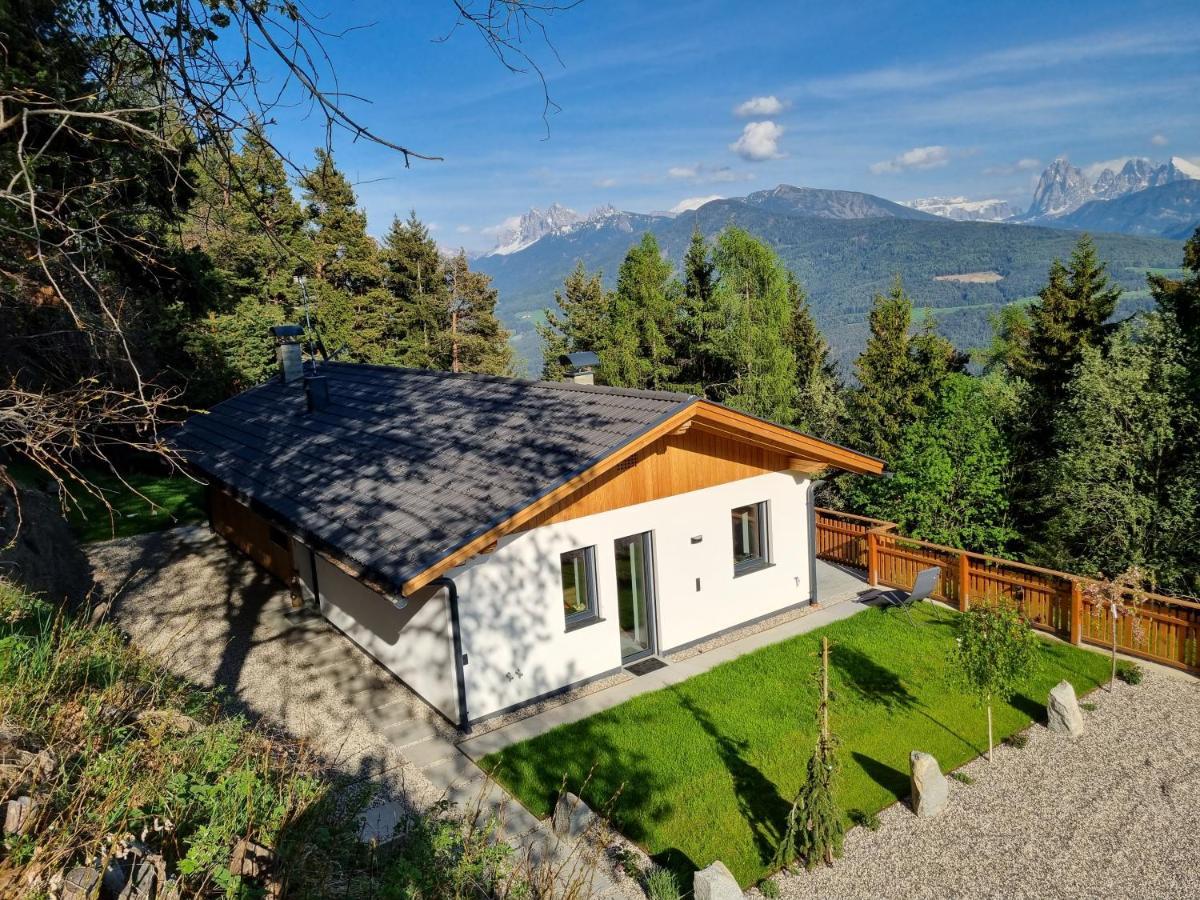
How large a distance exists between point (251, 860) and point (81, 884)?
0.90 meters

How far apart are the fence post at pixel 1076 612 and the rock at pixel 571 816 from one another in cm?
794

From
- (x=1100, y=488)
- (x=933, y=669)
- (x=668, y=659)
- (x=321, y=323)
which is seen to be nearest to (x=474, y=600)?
(x=668, y=659)

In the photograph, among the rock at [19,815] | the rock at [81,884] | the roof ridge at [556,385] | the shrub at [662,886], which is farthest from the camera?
the roof ridge at [556,385]

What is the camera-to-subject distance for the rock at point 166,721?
527 cm

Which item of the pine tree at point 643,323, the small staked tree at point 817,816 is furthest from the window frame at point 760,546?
the pine tree at point 643,323

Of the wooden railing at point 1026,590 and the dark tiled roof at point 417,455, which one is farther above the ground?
the dark tiled roof at point 417,455

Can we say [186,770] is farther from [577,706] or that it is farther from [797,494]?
[797,494]

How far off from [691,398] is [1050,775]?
5.90 m

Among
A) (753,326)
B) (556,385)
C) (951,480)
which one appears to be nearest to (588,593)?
(556,385)

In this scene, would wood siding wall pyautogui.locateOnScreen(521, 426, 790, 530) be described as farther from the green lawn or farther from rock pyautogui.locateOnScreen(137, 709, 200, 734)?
rock pyautogui.locateOnScreen(137, 709, 200, 734)

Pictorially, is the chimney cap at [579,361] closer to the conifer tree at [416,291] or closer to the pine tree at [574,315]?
the conifer tree at [416,291]

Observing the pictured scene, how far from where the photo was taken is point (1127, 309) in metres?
A: 139

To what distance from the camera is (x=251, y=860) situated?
4.09 m

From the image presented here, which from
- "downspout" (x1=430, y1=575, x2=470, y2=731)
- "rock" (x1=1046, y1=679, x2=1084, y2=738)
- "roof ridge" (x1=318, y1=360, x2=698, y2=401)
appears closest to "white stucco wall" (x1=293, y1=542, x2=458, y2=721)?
"downspout" (x1=430, y1=575, x2=470, y2=731)
